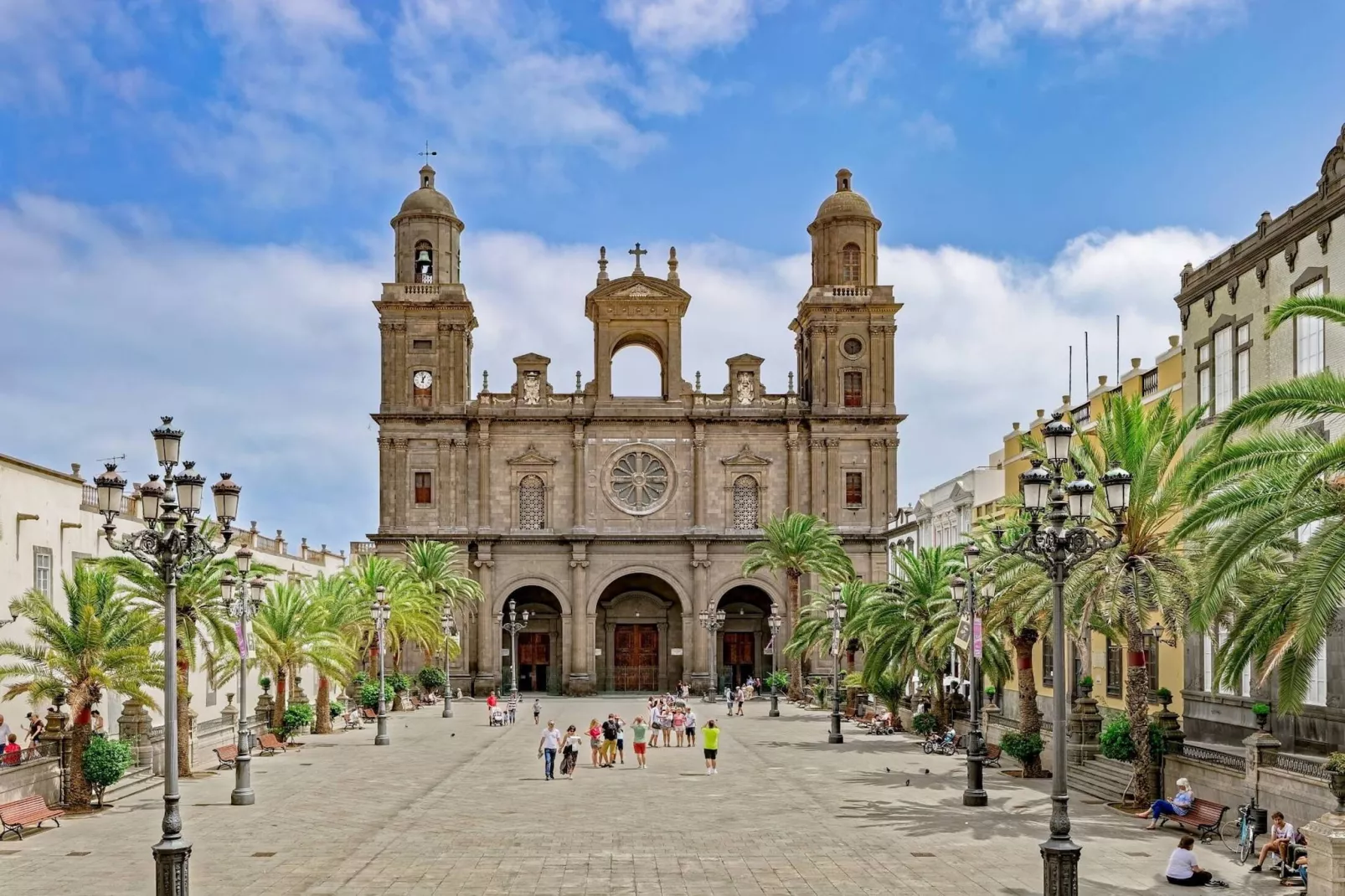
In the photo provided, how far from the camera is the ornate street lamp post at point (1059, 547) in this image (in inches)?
654

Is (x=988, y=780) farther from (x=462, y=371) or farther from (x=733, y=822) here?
(x=462, y=371)

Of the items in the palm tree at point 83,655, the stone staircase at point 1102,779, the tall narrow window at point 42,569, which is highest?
the tall narrow window at point 42,569

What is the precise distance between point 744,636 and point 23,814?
52296 millimetres

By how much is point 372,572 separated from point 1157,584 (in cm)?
3799

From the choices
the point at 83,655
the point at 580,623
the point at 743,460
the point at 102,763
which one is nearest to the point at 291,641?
the point at 83,655

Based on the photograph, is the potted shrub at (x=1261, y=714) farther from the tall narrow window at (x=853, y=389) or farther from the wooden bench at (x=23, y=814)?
the tall narrow window at (x=853, y=389)

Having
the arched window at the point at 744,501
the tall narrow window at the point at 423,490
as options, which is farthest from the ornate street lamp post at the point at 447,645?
the arched window at the point at 744,501

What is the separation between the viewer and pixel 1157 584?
25.4 metres

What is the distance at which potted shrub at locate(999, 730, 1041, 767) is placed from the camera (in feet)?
105

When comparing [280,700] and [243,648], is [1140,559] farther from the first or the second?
[280,700]

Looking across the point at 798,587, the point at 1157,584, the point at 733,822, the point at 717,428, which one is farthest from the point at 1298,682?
the point at 717,428

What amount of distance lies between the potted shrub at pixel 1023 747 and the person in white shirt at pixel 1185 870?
13.2m

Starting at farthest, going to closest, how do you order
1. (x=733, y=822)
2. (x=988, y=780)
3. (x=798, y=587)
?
(x=798, y=587)
(x=988, y=780)
(x=733, y=822)

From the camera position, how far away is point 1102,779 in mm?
29562
